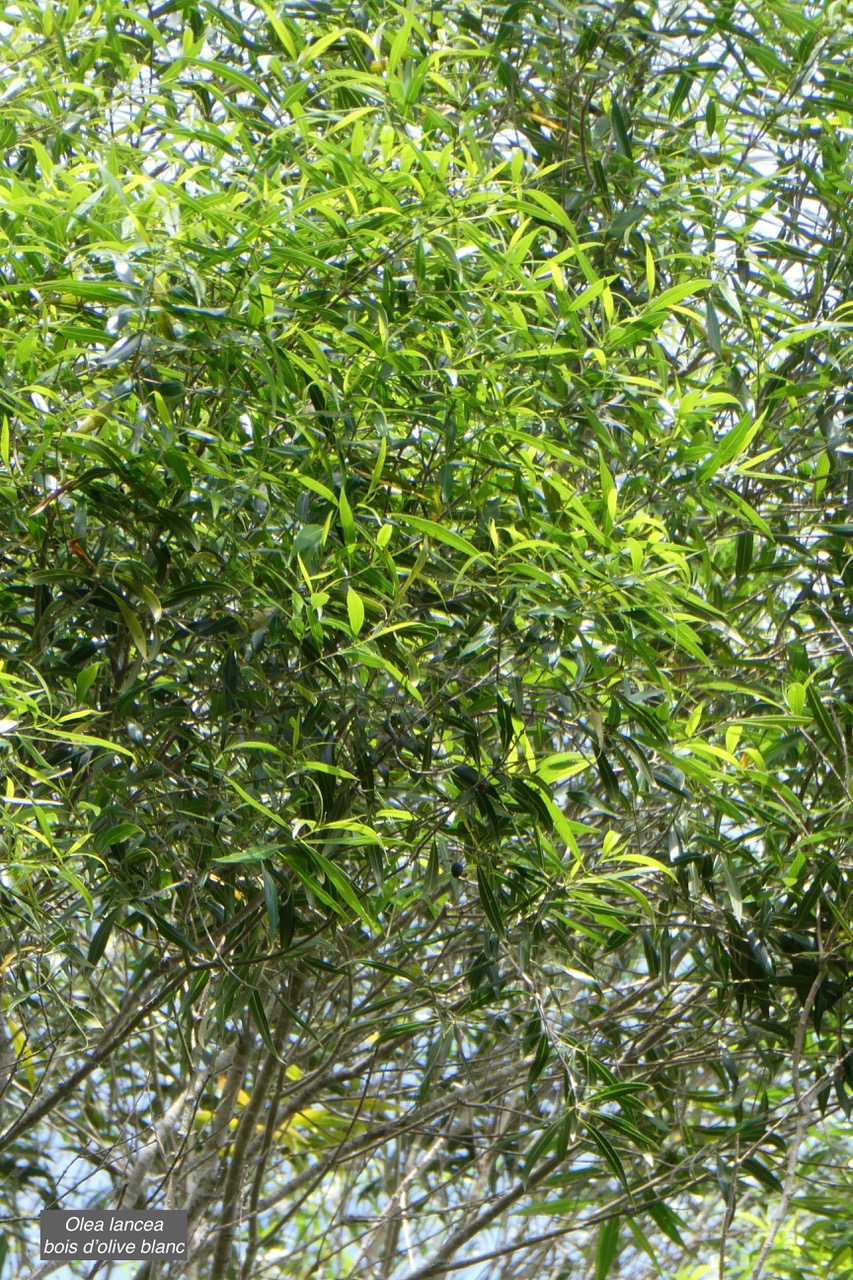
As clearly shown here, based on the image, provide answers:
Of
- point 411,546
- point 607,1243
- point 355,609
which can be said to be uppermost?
point 411,546

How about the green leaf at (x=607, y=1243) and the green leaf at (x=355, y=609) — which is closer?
the green leaf at (x=355, y=609)

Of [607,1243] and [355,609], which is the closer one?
[355,609]

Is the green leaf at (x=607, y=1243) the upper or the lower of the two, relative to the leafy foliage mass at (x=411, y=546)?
lower

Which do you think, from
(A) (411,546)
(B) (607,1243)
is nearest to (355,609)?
(A) (411,546)

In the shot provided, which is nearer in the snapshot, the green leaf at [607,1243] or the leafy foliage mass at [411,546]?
the leafy foliage mass at [411,546]

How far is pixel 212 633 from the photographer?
62.5 inches

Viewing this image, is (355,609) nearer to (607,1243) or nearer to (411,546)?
(411,546)

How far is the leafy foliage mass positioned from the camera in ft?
4.80

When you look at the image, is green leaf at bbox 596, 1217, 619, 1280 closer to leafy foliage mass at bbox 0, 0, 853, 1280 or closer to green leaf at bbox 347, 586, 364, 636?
leafy foliage mass at bbox 0, 0, 853, 1280

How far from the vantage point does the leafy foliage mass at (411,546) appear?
146cm

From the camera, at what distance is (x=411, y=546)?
164cm

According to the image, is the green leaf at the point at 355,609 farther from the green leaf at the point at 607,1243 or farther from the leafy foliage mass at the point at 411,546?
the green leaf at the point at 607,1243

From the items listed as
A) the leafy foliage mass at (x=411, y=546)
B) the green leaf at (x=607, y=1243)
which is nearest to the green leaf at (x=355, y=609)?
the leafy foliage mass at (x=411, y=546)

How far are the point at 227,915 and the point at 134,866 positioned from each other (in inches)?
5.7
